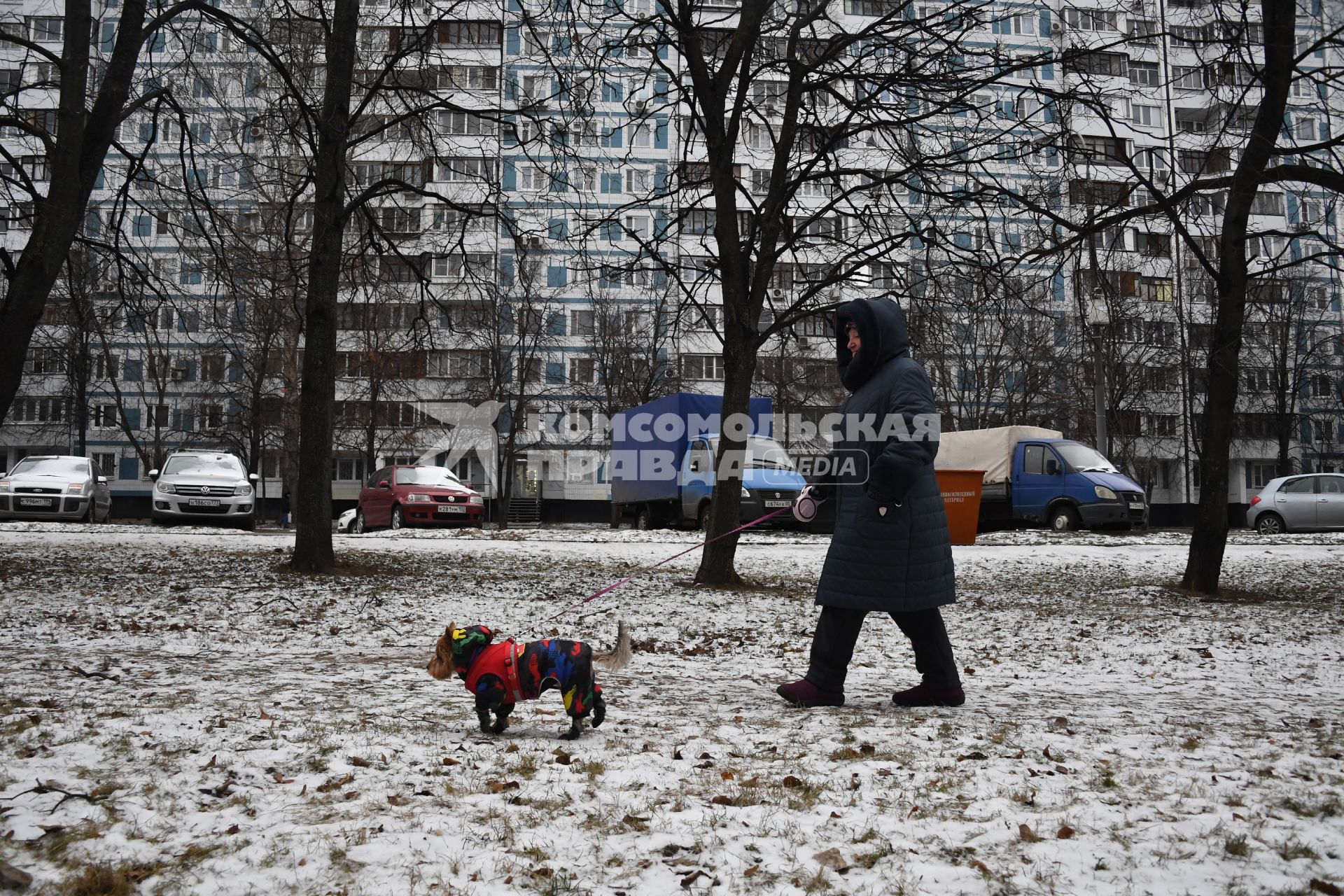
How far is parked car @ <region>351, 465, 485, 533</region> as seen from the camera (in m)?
25.3

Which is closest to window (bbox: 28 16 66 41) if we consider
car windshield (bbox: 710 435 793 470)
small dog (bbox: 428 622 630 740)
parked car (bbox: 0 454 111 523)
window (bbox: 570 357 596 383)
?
small dog (bbox: 428 622 630 740)

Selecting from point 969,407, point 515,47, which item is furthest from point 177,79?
point 515,47

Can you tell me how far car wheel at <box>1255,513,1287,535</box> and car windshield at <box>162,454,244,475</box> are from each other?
24.6 m

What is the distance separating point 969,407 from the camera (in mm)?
41781

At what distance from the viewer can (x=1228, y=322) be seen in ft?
39.3

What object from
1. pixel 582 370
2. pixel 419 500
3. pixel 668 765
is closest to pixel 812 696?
pixel 668 765

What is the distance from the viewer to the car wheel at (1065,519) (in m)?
25.1

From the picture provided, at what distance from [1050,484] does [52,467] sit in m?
23.0

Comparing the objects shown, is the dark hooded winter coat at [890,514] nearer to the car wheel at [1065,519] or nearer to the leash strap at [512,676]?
the leash strap at [512,676]

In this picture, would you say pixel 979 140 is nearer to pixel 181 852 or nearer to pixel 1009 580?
pixel 1009 580

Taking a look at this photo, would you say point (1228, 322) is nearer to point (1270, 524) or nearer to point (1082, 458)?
point (1082, 458)

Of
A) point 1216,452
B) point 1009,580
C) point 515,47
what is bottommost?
point 1009,580

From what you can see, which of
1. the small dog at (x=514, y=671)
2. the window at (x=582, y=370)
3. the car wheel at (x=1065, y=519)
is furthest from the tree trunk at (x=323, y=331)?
the window at (x=582, y=370)

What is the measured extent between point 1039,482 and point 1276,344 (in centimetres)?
2518
